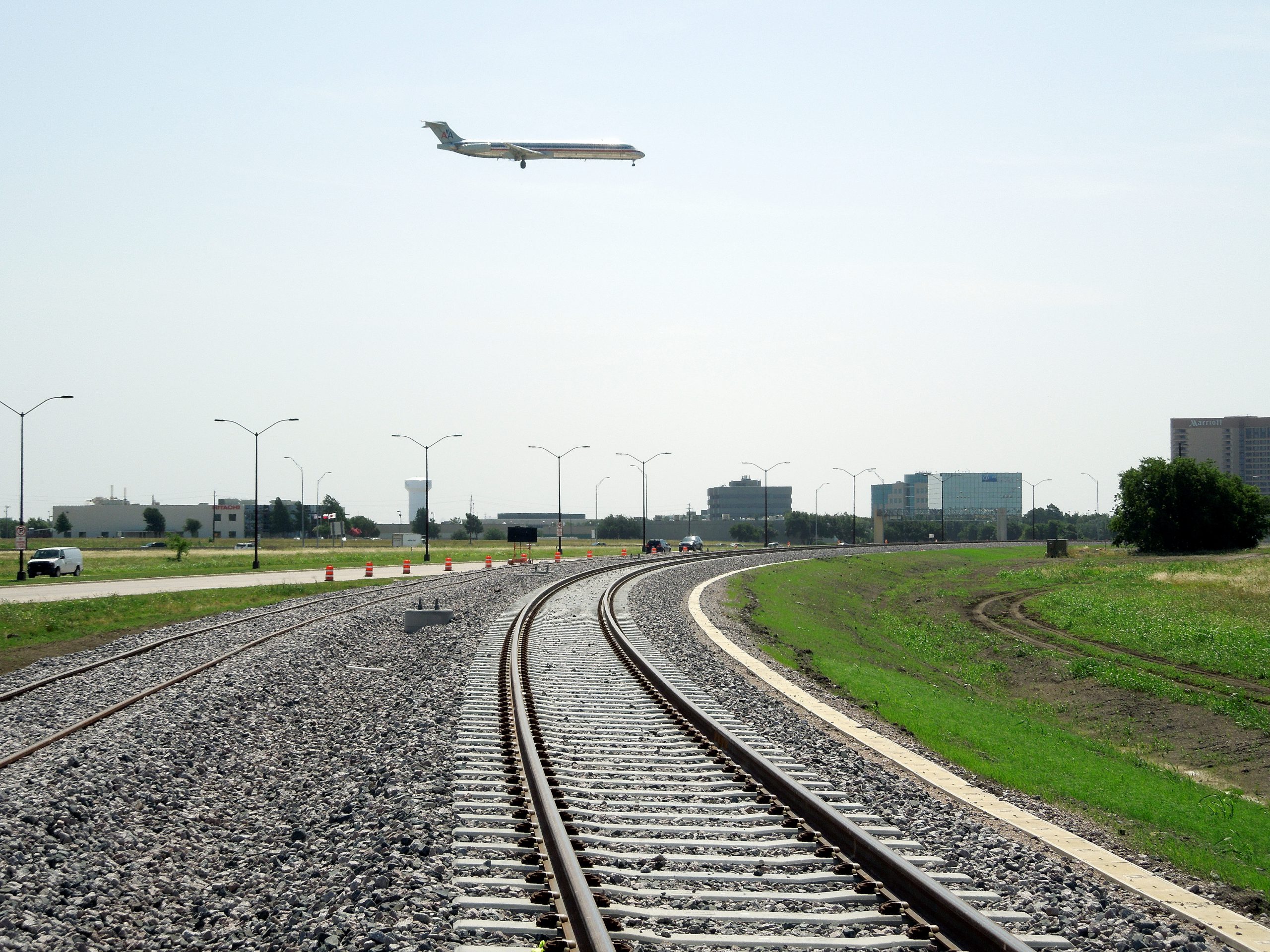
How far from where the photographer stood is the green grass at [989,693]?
11.2 metres

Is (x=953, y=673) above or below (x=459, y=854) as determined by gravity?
below

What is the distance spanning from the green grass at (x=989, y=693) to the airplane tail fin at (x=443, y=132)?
37.6m

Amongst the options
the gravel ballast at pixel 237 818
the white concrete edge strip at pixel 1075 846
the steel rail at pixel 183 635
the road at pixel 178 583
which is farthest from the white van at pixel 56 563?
the white concrete edge strip at pixel 1075 846

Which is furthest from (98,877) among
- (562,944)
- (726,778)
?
(726,778)

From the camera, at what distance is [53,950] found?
572 centimetres

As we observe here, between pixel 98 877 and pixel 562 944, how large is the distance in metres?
3.50

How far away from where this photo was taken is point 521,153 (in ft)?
218

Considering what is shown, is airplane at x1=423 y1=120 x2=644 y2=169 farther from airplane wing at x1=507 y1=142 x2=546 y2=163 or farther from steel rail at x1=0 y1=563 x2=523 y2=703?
steel rail at x1=0 y1=563 x2=523 y2=703

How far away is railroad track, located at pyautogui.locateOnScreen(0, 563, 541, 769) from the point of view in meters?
12.4

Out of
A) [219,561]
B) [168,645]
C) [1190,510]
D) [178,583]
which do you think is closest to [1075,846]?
[168,645]

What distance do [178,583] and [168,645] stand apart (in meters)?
27.3

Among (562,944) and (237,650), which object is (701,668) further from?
(562,944)

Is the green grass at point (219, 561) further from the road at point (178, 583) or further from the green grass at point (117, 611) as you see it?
the green grass at point (117, 611)

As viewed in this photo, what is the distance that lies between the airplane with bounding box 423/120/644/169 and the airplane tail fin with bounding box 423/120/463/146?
2933mm
